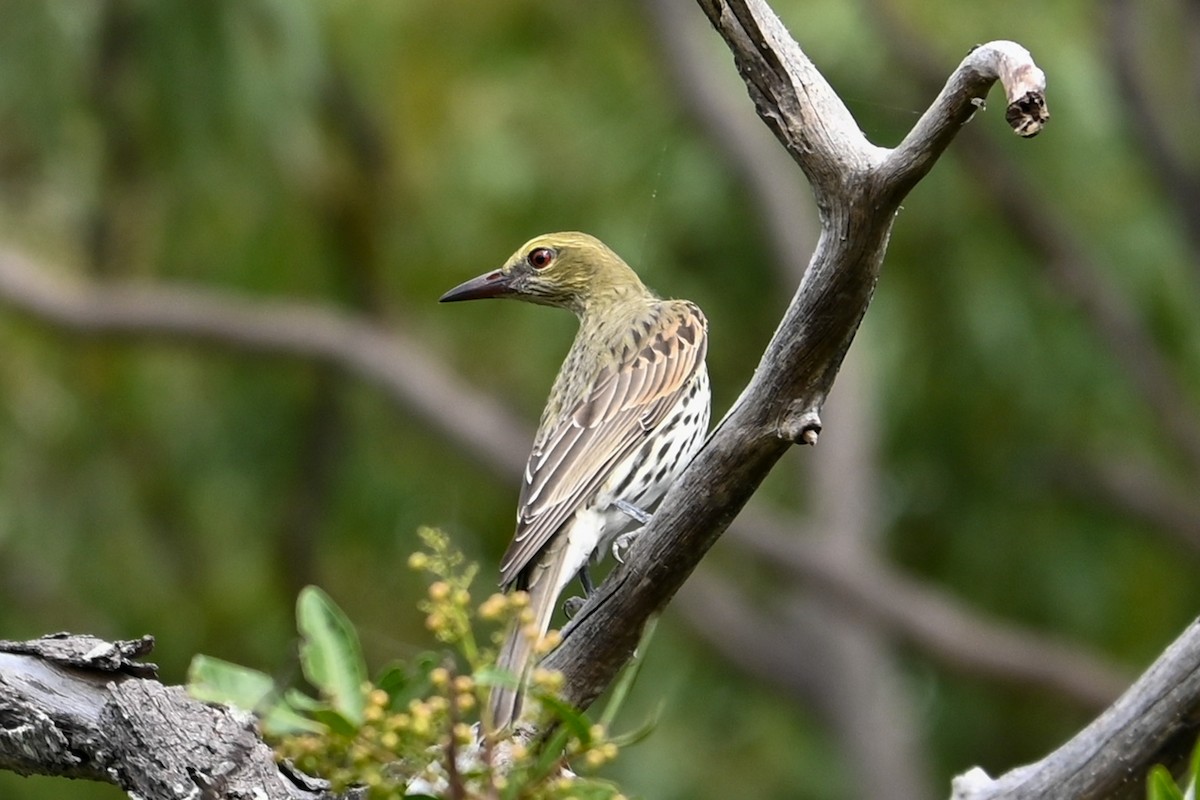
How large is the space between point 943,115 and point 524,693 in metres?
1.27

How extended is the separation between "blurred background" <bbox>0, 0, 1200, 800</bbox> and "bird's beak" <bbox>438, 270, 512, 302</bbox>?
4.34 m

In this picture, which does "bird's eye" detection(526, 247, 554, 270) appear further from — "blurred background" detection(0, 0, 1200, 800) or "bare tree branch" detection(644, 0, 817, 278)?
"bare tree branch" detection(644, 0, 817, 278)

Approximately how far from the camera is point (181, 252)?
1169 centimetres

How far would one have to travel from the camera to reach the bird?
4520mm

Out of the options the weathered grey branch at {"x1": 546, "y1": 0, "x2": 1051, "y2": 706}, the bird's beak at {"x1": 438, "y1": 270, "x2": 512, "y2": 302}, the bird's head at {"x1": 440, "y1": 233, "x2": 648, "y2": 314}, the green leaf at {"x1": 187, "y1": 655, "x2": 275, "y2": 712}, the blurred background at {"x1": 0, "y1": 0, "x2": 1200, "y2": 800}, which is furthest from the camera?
the blurred background at {"x1": 0, "y1": 0, "x2": 1200, "y2": 800}

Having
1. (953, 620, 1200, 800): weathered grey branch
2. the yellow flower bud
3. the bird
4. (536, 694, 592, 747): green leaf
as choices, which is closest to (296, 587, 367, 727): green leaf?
the yellow flower bud

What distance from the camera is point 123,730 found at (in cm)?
312

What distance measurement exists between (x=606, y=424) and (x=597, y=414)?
7cm

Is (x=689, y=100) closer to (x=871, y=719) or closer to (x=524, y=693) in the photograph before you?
(x=871, y=719)

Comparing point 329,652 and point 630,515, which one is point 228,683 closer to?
point 329,652

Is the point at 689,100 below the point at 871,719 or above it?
above

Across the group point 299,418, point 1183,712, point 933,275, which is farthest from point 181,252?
point 1183,712

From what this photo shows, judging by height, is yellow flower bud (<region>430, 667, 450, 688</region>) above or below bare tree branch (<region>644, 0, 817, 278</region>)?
below

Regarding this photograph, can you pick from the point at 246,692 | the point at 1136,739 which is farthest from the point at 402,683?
the point at 1136,739
